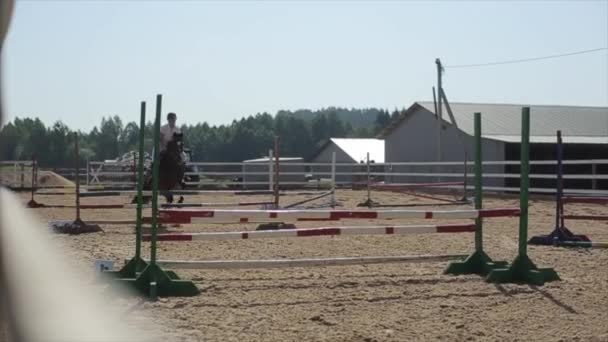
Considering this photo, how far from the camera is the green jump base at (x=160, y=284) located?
6020 mm

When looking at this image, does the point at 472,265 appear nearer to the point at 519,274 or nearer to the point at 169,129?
the point at 519,274

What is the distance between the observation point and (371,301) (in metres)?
5.75

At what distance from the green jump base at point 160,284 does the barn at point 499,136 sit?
77.5 ft

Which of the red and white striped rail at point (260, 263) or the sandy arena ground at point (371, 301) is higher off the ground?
the red and white striped rail at point (260, 263)

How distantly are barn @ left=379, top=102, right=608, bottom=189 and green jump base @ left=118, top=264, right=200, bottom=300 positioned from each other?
931 inches

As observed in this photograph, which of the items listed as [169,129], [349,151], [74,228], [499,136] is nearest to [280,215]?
[74,228]

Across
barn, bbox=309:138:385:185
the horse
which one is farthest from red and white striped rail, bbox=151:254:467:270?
barn, bbox=309:138:385:185

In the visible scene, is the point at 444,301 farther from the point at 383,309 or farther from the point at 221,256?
the point at 221,256

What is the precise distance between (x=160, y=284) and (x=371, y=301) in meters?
1.68

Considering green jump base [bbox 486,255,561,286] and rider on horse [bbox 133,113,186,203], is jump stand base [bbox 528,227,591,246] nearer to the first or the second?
green jump base [bbox 486,255,561,286]

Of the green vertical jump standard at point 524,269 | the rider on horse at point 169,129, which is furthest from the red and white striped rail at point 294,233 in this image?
the rider on horse at point 169,129

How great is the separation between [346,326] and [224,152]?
111 m

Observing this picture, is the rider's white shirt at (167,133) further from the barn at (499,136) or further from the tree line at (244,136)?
the tree line at (244,136)

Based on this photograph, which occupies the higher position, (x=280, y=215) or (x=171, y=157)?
(x=171, y=157)
